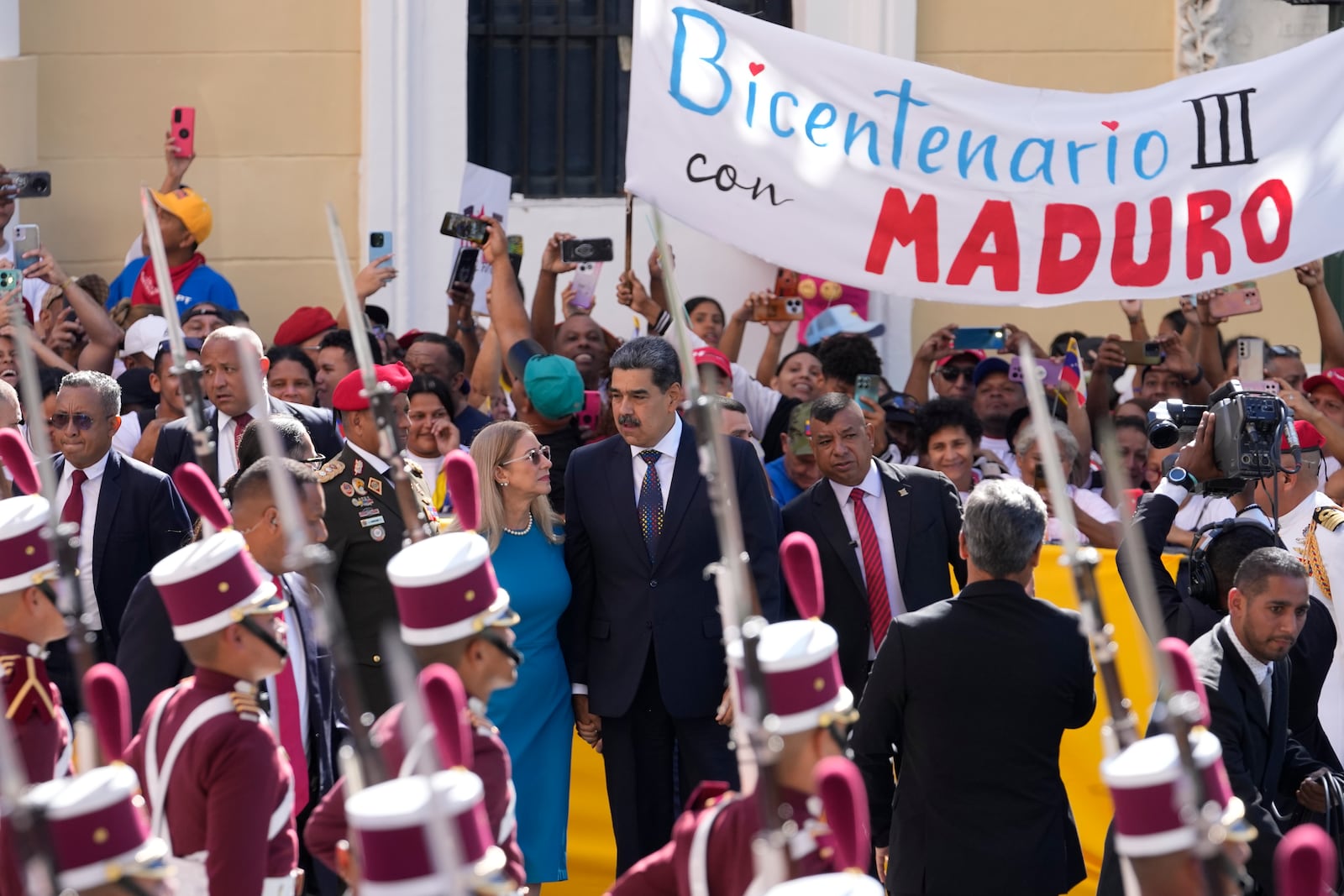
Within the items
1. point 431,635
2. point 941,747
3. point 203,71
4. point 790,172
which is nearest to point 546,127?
point 203,71

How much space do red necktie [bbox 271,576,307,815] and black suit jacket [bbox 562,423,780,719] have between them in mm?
1369

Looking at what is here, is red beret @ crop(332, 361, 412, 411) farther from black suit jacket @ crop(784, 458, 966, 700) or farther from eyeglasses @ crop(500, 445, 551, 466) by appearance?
black suit jacket @ crop(784, 458, 966, 700)

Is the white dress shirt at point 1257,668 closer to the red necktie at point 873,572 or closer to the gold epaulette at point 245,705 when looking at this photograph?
the red necktie at point 873,572

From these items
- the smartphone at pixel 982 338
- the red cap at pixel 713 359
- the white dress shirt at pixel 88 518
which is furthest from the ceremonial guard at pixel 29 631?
the smartphone at pixel 982 338

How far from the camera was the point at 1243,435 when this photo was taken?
5.88 metres

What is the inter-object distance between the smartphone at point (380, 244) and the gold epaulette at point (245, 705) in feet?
16.1

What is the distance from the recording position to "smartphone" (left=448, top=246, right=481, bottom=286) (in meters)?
9.02

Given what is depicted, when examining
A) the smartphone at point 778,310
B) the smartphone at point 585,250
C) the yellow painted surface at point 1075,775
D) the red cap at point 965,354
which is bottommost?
the yellow painted surface at point 1075,775

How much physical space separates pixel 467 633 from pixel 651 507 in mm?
2616

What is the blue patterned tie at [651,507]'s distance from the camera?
6.43 metres

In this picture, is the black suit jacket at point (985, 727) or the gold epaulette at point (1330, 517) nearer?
the black suit jacket at point (985, 727)

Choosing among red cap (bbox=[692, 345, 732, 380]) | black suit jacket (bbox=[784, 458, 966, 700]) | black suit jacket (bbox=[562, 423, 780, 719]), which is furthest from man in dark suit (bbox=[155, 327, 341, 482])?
black suit jacket (bbox=[784, 458, 966, 700])

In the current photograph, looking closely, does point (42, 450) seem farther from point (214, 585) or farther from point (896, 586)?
point (896, 586)

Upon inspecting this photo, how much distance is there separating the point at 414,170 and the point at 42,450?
22.2ft
